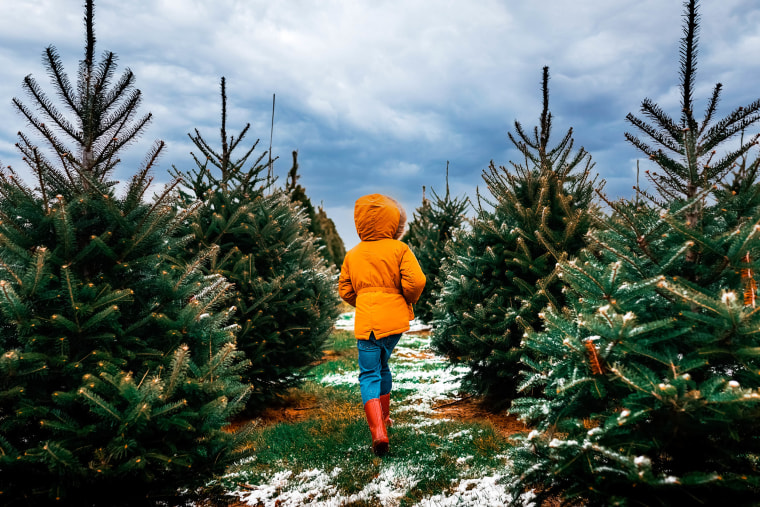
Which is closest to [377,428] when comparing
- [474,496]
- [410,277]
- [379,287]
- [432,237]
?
[474,496]

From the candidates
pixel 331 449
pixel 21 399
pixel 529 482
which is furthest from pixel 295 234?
pixel 529 482

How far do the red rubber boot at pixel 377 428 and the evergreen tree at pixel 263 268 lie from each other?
5.38 feet

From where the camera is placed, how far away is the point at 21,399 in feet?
7.29

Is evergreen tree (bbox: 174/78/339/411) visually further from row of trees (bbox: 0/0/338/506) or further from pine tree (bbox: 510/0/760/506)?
pine tree (bbox: 510/0/760/506)

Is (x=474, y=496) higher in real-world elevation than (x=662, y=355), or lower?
lower

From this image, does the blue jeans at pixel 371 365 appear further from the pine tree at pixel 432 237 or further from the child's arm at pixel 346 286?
the pine tree at pixel 432 237

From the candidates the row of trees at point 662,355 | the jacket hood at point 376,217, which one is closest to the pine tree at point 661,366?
the row of trees at point 662,355

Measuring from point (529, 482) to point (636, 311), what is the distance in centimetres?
101

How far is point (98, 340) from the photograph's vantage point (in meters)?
2.48

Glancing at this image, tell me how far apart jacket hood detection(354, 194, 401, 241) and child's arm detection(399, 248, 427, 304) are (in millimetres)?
302

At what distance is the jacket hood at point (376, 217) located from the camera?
4.18 metres

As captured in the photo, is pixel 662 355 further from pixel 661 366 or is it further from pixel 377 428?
pixel 377 428

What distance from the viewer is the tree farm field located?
305cm

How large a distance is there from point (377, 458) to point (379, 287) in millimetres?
1467
